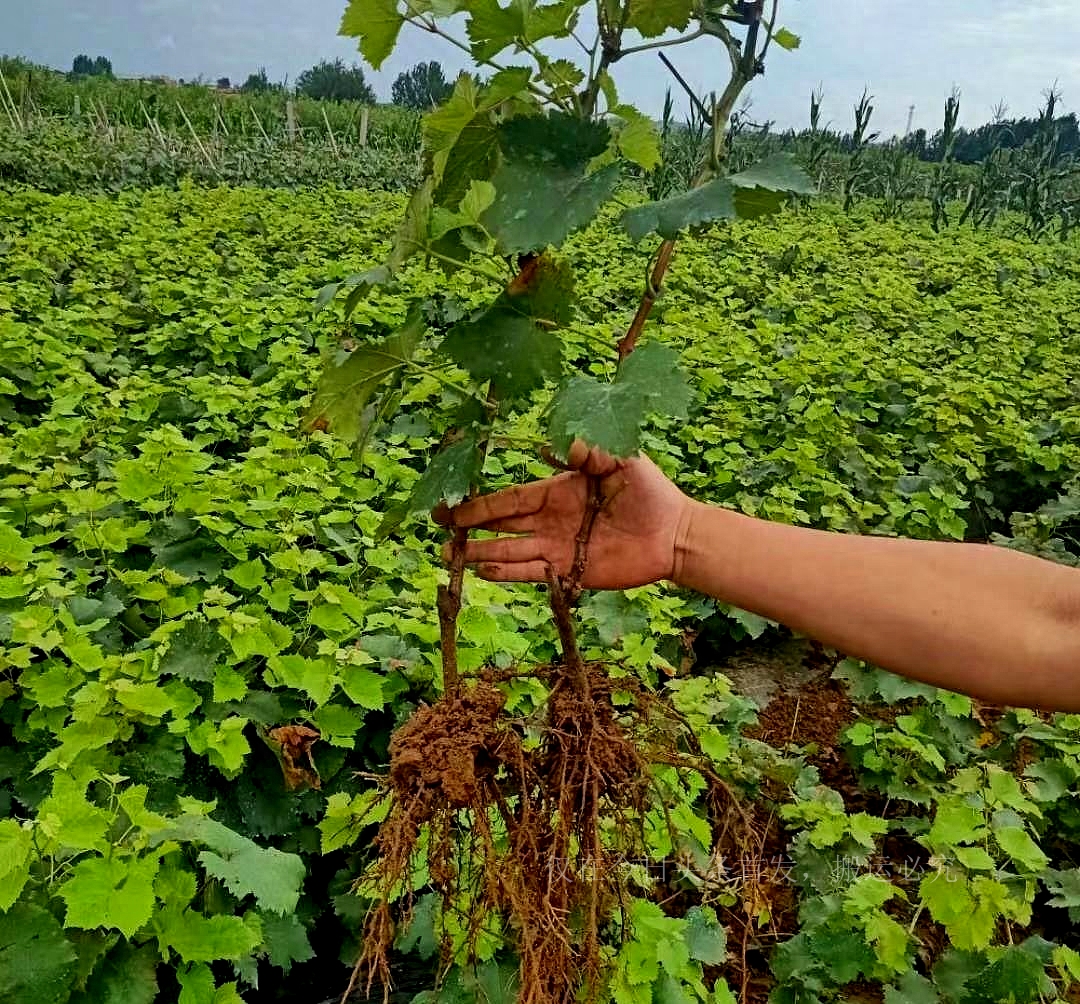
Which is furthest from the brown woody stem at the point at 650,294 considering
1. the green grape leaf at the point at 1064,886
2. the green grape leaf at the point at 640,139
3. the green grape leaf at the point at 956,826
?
the green grape leaf at the point at 1064,886

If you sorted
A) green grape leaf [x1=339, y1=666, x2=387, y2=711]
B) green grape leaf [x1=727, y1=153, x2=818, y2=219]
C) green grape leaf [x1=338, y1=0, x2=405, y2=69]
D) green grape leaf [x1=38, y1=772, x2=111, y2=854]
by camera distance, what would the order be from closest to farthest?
green grape leaf [x1=727, y1=153, x2=818, y2=219], green grape leaf [x1=338, y1=0, x2=405, y2=69], green grape leaf [x1=38, y1=772, x2=111, y2=854], green grape leaf [x1=339, y1=666, x2=387, y2=711]

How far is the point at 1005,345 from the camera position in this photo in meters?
6.72

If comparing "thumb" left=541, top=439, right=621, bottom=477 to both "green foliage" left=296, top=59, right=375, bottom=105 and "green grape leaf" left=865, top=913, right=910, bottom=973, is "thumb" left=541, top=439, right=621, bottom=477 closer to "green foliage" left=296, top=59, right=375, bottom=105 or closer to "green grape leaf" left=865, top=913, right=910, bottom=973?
"green grape leaf" left=865, top=913, right=910, bottom=973

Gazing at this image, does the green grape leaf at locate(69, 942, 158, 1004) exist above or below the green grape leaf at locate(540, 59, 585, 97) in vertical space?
below

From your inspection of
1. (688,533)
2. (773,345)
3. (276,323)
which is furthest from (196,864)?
(773,345)

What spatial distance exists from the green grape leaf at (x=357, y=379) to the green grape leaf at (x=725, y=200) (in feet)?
1.45

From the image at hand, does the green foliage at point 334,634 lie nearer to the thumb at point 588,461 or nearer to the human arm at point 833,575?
the thumb at point 588,461

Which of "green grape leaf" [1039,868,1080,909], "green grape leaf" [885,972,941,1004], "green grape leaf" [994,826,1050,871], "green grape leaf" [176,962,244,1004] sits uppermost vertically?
"green grape leaf" [176,962,244,1004]

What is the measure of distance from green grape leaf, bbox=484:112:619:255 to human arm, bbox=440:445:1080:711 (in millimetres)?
347

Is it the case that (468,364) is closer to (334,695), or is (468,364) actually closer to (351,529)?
(334,695)

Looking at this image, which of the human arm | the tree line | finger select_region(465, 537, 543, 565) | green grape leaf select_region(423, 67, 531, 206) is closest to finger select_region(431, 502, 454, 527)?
the human arm

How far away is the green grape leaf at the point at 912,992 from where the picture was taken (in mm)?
1963

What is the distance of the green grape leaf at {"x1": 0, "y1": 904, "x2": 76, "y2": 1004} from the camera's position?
1461 millimetres

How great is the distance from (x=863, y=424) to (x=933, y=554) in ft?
13.2
